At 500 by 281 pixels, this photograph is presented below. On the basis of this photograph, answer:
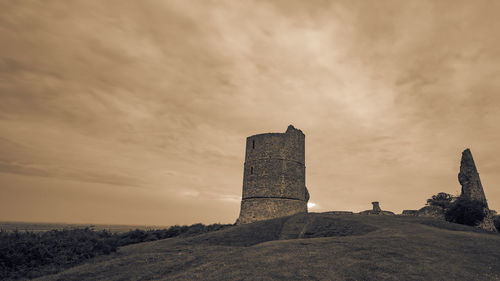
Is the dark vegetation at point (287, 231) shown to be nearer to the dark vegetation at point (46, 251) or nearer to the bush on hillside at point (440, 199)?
the dark vegetation at point (46, 251)

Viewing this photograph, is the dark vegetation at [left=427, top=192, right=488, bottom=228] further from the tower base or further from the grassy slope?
the tower base

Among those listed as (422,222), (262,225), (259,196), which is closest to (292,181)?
(259,196)

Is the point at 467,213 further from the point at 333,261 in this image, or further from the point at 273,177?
the point at 333,261

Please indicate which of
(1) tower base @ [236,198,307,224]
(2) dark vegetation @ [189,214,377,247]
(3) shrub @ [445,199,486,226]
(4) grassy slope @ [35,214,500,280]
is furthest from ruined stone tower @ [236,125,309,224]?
(3) shrub @ [445,199,486,226]

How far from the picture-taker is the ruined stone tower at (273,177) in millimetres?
33000

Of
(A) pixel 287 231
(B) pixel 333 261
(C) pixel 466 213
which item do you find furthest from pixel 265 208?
(B) pixel 333 261

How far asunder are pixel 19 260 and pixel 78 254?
2842 mm

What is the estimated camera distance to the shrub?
27.0 meters

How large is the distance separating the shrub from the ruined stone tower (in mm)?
14989

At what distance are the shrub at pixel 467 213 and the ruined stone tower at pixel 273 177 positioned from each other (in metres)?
15.0

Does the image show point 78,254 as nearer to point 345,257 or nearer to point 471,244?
point 345,257

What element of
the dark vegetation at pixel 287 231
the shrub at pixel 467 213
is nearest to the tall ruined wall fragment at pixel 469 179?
the shrub at pixel 467 213

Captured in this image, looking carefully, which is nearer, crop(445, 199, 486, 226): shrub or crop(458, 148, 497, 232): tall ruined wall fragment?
crop(445, 199, 486, 226): shrub

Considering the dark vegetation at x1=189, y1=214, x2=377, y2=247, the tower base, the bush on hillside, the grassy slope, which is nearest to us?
the grassy slope
